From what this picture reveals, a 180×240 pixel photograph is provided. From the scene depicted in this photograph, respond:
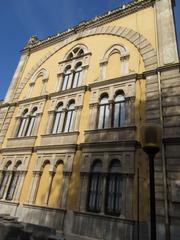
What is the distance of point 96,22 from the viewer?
17141 mm

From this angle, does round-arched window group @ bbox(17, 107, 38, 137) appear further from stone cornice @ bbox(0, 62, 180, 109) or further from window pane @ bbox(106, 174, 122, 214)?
window pane @ bbox(106, 174, 122, 214)

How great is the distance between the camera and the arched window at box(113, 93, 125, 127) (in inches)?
464

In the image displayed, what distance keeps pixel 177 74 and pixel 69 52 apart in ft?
31.0

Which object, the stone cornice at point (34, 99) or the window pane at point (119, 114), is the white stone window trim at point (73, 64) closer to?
the stone cornice at point (34, 99)

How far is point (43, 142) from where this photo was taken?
14.1 m

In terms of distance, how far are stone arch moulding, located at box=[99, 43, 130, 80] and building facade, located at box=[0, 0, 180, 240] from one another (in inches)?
2.8

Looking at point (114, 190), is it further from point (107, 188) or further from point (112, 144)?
point (112, 144)

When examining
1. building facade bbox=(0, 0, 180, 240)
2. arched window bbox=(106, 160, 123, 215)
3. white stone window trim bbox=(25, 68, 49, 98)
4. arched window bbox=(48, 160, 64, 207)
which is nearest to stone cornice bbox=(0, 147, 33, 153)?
building facade bbox=(0, 0, 180, 240)

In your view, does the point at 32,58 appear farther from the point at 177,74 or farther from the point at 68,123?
the point at 177,74

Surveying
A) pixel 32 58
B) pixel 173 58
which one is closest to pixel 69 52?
pixel 32 58

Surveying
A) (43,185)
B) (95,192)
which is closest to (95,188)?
(95,192)

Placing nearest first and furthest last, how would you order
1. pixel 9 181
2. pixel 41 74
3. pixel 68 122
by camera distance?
1. pixel 68 122
2. pixel 9 181
3. pixel 41 74

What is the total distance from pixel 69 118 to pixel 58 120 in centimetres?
92

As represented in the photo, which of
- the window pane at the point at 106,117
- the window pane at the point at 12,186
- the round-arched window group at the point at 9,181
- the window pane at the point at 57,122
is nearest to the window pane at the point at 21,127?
the round-arched window group at the point at 9,181
